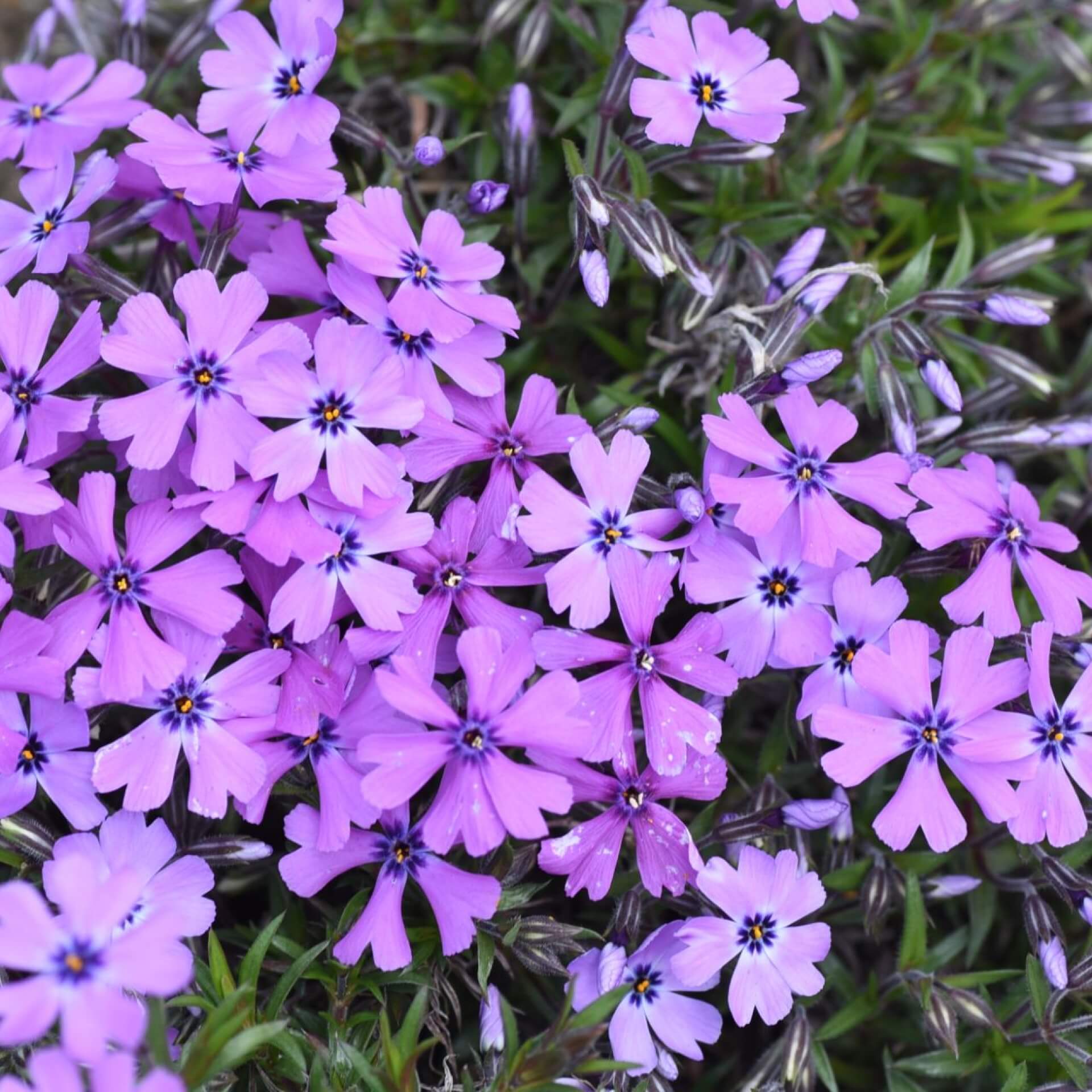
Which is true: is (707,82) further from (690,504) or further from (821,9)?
(690,504)

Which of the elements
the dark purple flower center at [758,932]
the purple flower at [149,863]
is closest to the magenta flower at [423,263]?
the purple flower at [149,863]

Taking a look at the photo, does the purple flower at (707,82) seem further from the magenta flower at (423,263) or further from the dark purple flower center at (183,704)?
the dark purple flower center at (183,704)

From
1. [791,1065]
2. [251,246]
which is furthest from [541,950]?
[251,246]

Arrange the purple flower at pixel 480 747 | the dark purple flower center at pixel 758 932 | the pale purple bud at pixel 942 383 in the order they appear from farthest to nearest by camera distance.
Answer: the pale purple bud at pixel 942 383, the dark purple flower center at pixel 758 932, the purple flower at pixel 480 747

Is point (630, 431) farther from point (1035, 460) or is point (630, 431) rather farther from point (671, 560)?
point (1035, 460)

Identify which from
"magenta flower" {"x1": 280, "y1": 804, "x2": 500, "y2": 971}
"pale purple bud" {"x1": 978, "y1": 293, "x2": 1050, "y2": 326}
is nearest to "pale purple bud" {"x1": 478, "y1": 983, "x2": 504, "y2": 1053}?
"magenta flower" {"x1": 280, "y1": 804, "x2": 500, "y2": 971}

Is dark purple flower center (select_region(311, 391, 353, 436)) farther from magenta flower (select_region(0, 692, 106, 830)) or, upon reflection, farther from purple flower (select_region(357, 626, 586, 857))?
magenta flower (select_region(0, 692, 106, 830))
